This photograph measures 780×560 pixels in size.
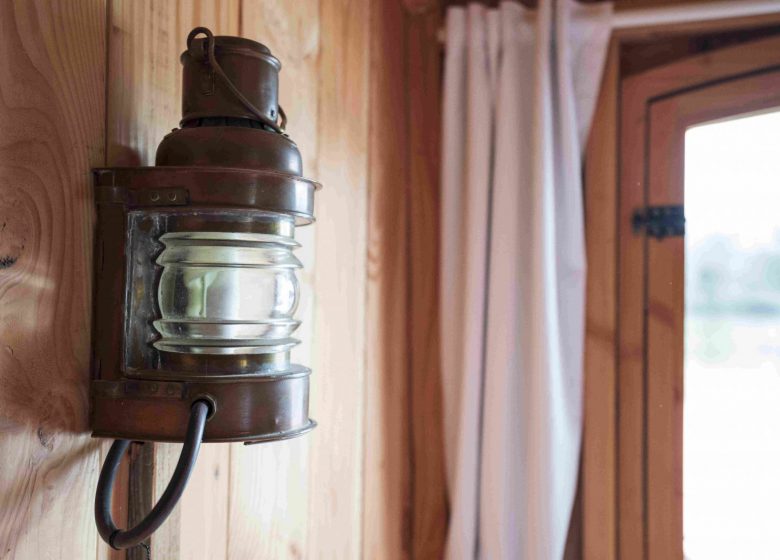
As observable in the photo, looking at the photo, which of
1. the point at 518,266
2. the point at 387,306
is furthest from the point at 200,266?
the point at 518,266

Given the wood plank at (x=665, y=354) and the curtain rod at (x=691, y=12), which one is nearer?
the curtain rod at (x=691, y=12)

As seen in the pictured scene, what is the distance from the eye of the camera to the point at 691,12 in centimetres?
146

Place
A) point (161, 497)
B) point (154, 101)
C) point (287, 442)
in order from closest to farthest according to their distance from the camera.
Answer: point (161, 497) < point (154, 101) < point (287, 442)

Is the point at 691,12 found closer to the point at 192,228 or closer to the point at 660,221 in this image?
the point at 660,221

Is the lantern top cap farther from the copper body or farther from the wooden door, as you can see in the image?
the wooden door

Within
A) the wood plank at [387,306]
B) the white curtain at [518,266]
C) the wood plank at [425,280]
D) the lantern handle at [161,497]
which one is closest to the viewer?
the lantern handle at [161,497]

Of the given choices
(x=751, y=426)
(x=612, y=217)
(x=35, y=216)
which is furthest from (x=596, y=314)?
(x=35, y=216)

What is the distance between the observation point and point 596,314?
160 cm

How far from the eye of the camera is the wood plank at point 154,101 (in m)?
0.65

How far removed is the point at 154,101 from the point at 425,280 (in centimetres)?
104

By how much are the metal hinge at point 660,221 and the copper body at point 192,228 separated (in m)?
1.18

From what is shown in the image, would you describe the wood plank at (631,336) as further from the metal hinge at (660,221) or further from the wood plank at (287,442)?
the wood plank at (287,442)

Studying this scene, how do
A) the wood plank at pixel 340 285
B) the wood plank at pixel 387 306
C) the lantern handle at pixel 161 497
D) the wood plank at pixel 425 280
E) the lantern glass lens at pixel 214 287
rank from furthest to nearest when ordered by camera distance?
the wood plank at pixel 425 280
the wood plank at pixel 387 306
the wood plank at pixel 340 285
the lantern glass lens at pixel 214 287
the lantern handle at pixel 161 497

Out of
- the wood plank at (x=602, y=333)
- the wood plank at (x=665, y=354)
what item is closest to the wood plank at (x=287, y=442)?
the wood plank at (x=602, y=333)
